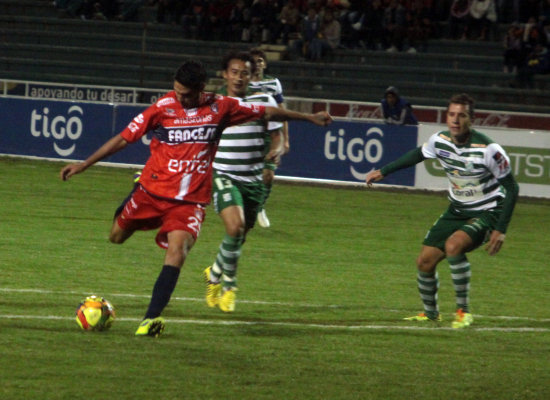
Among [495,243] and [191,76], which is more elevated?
[191,76]

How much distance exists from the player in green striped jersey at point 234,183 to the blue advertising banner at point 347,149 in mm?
10518

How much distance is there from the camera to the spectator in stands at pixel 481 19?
25.2m

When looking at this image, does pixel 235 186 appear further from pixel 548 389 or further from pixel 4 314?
pixel 548 389

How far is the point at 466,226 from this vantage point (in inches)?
301

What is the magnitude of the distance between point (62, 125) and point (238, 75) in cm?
1313

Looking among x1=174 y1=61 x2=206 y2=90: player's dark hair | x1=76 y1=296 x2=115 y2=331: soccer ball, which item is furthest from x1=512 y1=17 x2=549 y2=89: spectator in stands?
x1=76 y1=296 x2=115 y2=331: soccer ball

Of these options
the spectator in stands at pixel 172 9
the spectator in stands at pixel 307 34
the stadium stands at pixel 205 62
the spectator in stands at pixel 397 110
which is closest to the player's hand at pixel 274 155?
the spectator in stands at pixel 397 110

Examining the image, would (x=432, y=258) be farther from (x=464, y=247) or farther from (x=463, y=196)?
(x=463, y=196)

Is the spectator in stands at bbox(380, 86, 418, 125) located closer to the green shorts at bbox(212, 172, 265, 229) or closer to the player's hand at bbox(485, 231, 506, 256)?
the green shorts at bbox(212, 172, 265, 229)

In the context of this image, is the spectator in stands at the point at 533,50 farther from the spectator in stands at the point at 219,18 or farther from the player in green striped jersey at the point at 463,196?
the player in green striped jersey at the point at 463,196

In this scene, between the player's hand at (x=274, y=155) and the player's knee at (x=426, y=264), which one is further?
the player's hand at (x=274, y=155)

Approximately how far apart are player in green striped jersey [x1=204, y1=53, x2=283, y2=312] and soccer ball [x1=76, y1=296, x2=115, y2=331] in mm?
1397

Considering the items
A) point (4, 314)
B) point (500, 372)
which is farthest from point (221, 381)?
point (4, 314)

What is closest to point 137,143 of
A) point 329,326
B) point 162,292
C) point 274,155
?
point 274,155
